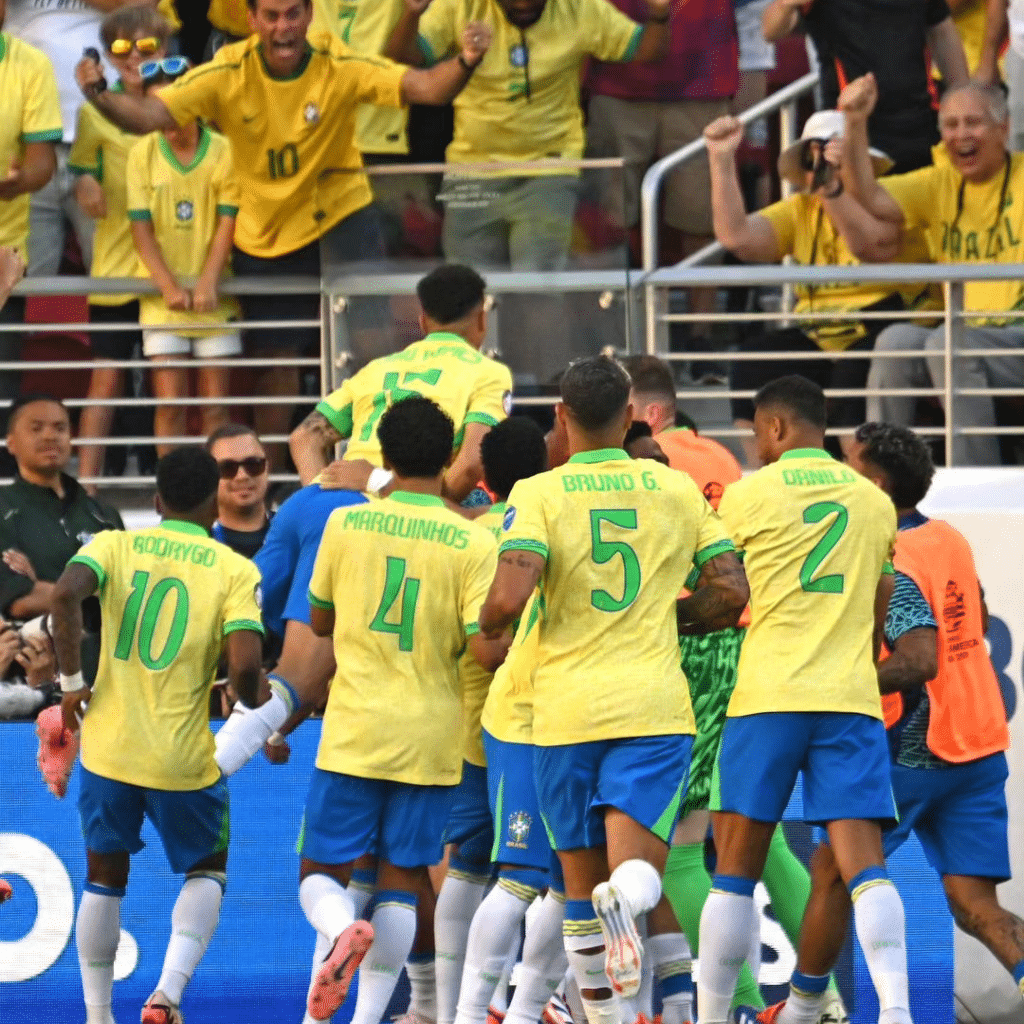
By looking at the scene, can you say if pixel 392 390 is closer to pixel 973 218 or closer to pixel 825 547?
pixel 825 547

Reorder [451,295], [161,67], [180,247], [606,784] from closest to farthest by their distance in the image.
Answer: [606,784] → [451,295] → [161,67] → [180,247]

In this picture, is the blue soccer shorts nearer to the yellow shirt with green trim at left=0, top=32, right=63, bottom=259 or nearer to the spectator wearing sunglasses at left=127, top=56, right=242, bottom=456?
the spectator wearing sunglasses at left=127, top=56, right=242, bottom=456

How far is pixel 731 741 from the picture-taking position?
7664 mm

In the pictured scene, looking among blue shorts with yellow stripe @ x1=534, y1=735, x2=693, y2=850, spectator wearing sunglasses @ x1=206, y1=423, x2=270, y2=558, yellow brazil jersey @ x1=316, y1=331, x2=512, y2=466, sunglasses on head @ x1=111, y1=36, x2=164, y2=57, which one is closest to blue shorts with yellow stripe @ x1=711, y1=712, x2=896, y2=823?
blue shorts with yellow stripe @ x1=534, y1=735, x2=693, y2=850

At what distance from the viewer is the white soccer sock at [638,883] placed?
268 inches

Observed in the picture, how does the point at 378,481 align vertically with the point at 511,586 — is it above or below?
above

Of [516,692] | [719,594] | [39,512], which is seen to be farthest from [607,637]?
[39,512]

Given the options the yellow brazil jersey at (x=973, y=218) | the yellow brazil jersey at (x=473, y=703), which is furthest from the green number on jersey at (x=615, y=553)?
the yellow brazil jersey at (x=973, y=218)

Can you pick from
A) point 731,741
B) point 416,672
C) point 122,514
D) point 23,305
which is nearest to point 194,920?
point 416,672

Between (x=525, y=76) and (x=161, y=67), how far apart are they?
1875mm

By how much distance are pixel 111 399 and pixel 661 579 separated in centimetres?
483

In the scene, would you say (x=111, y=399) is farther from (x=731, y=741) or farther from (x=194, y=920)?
(x=731, y=741)

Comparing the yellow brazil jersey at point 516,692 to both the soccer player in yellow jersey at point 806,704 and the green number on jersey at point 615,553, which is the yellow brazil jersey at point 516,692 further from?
the soccer player in yellow jersey at point 806,704

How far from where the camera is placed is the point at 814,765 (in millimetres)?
7602
